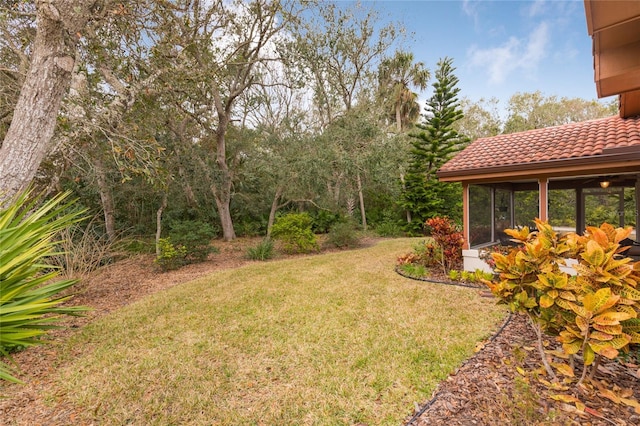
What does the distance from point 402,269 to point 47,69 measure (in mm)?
6895

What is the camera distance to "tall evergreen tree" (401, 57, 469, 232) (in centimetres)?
1230

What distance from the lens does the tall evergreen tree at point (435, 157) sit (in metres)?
12.3

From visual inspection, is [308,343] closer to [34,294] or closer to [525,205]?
[34,294]

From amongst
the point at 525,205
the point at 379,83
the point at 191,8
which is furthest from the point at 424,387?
the point at 379,83

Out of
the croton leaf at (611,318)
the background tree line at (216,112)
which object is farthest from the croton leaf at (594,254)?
the background tree line at (216,112)

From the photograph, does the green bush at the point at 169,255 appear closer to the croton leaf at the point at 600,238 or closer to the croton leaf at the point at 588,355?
the croton leaf at the point at 588,355

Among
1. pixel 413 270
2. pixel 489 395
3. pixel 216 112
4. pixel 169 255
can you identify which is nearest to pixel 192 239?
pixel 169 255

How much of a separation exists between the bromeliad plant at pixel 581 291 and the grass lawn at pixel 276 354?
0.90 metres

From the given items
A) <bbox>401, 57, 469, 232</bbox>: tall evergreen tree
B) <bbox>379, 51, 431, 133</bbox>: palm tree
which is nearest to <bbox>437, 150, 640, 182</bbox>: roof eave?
<bbox>401, 57, 469, 232</bbox>: tall evergreen tree

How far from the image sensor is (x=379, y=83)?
1402 centimetres

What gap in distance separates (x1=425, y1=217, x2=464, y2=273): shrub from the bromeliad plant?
3380 mm

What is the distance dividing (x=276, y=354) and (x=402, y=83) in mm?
17460

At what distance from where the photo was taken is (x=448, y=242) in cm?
589

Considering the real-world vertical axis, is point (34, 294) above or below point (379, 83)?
below
